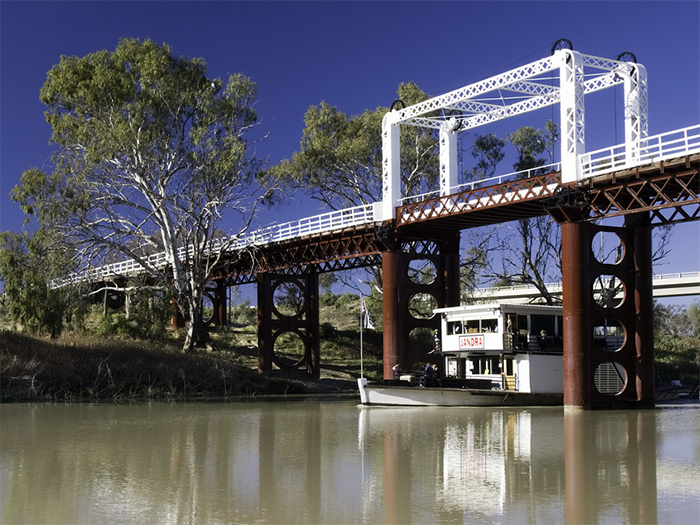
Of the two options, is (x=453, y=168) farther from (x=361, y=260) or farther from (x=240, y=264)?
(x=240, y=264)

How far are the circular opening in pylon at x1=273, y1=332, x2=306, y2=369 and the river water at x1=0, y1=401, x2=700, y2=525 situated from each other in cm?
2884

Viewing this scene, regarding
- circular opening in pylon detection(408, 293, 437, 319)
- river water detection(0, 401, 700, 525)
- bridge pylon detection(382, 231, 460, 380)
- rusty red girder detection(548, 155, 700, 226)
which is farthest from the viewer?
circular opening in pylon detection(408, 293, 437, 319)

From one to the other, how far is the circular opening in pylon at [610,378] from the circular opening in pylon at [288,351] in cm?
2632

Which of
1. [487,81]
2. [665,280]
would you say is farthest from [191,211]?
[665,280]

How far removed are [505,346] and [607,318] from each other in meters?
4.44

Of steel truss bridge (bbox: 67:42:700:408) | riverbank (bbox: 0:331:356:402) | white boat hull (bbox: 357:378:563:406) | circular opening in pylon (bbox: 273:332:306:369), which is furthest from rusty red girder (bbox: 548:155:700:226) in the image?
circular opening in pylon (bbox: 273:332:306:369)

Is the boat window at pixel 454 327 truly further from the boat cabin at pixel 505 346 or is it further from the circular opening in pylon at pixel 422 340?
the circular opening in pylon at pixel 422 340

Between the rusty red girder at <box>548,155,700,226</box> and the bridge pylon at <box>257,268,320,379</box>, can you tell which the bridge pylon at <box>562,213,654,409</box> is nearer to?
the rusty red girder at <box>548,155,700,226</box>

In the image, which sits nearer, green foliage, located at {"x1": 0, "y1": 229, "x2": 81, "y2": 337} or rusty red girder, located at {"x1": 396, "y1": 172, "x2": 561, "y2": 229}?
rusty red girder, located at {"x1": 396, "y1": 172, "x2": 561, "y2": 229}

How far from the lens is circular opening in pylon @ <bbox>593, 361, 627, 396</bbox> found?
39344 mm

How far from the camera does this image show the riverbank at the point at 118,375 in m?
42.2

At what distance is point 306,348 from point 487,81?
2524 centimetres

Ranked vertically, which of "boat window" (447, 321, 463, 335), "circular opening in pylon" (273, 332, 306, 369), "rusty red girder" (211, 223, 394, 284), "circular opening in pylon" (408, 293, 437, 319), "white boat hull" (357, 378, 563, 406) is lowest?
"white boat hull" (357, 378, 563, 406)

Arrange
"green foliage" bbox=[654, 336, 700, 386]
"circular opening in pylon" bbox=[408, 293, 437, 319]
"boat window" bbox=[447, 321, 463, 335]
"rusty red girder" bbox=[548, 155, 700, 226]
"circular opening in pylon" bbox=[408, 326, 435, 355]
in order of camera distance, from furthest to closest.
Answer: "circular opening in pylon" bbox=[408, 326, 435, 355] < "circular opening in pylon" bbox=[408, 293, 437, 319] < "green foliage" bbox=[654, 336, 700, 386] < "boat window" bbox=[447, 321, 463, 335] < "rusty red girder" bbox=[548, 155, 700, 226]
